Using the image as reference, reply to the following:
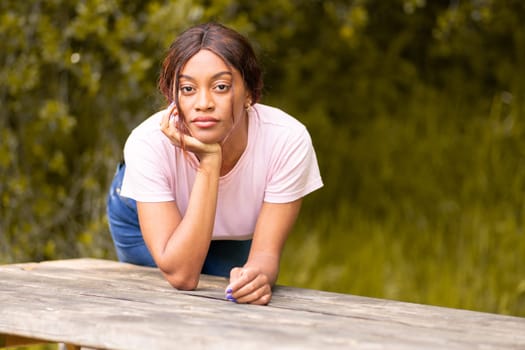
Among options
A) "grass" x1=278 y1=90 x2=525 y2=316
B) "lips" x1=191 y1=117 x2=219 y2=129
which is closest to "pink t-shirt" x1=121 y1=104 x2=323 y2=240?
"lips" x1=191 y1=117 x2=219 y2=129

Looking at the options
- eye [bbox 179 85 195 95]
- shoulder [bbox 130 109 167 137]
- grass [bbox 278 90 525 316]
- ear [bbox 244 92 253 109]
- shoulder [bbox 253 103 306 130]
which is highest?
eye [bbox 179 85 195 95]

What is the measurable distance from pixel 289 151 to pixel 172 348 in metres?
0.98

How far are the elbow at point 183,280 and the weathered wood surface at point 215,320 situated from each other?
0.09 ft

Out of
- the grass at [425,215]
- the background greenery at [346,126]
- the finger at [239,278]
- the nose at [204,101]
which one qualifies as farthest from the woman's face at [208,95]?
the grass at [425,215]

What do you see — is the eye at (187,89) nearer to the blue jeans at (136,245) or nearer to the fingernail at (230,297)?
the fingernail at (230,297)

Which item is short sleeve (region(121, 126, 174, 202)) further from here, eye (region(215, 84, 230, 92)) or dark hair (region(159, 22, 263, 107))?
eye (region(215, 84, 230, 92))

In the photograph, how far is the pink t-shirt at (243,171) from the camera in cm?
249

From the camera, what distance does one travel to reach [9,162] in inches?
171

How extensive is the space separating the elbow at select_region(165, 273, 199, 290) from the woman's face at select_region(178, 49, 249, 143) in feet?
1.23

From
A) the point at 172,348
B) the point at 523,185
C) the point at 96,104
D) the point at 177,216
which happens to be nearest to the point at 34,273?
the point at 177,216

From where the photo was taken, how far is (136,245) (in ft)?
9.80

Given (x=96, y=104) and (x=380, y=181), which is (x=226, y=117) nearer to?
(x=96, y=104)

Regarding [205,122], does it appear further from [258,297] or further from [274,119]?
[258,297]

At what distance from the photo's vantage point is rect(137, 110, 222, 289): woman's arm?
2.33m
